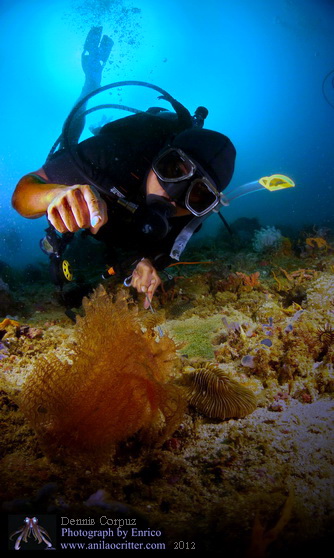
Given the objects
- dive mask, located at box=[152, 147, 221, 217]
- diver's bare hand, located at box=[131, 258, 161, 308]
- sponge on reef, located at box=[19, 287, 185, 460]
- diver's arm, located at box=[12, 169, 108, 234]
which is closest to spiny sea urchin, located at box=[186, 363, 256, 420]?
sponge on reef, located at box=[19, 287, 185, 460]

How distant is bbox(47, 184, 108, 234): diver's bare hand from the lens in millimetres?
1743

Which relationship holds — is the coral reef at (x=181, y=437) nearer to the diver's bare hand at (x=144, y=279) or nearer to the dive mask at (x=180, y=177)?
the diver's bare hand at (x=144, y=279)

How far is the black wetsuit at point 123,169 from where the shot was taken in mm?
3706

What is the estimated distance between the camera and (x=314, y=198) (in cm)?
7531

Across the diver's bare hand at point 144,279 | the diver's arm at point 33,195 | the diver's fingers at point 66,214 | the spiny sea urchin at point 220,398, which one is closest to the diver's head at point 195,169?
the diver's bare hand at point 144,279

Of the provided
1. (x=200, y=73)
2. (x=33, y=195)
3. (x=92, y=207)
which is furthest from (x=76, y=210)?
(x=200, y=73)

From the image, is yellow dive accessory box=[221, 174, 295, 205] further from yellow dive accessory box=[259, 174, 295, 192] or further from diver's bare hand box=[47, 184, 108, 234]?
diver's bare hand box=[47, 184, 108, 234]

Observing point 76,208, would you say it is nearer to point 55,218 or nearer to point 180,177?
point 55,218

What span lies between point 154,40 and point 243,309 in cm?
6969

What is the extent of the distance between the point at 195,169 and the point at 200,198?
0.46m

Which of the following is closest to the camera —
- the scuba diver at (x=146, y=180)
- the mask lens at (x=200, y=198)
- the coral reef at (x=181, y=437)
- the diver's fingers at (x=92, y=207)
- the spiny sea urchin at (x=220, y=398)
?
the coral reef at (x=181, y=437)

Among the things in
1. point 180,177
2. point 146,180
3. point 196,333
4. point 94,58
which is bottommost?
point 196,333

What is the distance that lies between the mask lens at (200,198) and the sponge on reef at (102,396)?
2.47 metres

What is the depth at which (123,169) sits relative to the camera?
3.89 meters
